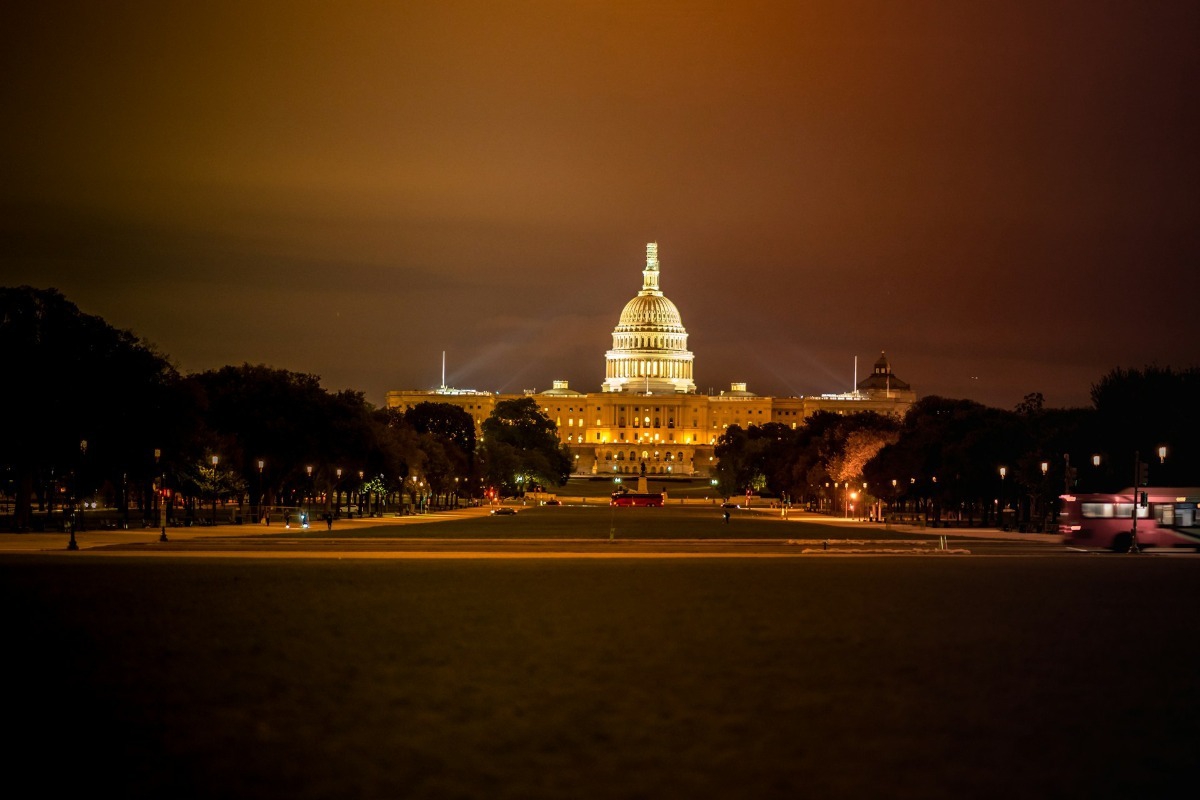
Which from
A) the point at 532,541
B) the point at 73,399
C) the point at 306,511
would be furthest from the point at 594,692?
the point at 306,511

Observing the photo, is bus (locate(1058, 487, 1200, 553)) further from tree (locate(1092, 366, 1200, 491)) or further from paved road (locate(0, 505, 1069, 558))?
tree (locate(1092, 366, 1200, 491))

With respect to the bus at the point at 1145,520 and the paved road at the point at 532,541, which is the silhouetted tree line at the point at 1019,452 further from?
the paved road at the point at 532,541

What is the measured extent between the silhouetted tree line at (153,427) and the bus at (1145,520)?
3687 cm

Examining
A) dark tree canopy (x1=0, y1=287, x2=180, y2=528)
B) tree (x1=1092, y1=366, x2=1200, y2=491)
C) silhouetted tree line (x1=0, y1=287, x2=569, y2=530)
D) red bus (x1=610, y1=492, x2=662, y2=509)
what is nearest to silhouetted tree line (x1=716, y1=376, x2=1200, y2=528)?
tree (x1=1092, y1=366, x2=1200, y2=491)

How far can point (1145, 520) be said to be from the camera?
57.8 m

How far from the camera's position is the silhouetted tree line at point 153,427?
71.2m

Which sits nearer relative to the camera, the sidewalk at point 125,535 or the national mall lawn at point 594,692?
the national mall lawn at point 594,692

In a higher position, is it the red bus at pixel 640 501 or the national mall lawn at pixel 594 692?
the red bus at pixel 640 501

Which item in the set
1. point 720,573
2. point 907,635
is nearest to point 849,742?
point 907,635

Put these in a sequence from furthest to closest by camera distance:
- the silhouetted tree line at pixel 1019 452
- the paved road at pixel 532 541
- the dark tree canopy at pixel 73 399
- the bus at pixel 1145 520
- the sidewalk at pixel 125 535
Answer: the silhouetted tree line at pixel 1019 452 < the dark tree canopy at pixel 73 399 < the bus at pixel 1145 520 < the paved road at pixel 532 541 < the sidewalk at pixel 125 535

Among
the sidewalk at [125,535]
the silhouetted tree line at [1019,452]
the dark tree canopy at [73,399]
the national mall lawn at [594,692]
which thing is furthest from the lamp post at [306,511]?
the national mall lawn at [594,692]

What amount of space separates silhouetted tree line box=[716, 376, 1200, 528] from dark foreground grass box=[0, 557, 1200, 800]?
123 feet

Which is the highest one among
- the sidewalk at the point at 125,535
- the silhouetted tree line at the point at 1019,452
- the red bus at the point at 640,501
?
the silhouetted tree line at the point at 1019,452

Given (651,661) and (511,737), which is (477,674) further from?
(511,737)
